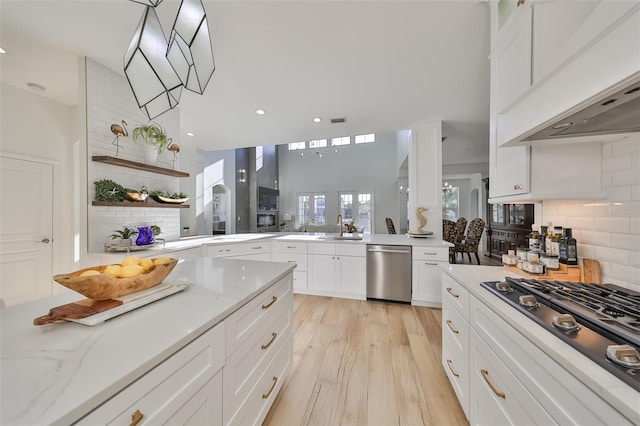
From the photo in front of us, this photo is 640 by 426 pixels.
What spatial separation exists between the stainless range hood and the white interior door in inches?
189

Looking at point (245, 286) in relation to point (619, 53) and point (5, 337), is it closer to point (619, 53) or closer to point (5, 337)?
point (5, 337)

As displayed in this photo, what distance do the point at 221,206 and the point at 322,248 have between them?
4.72m

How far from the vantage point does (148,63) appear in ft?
3.18

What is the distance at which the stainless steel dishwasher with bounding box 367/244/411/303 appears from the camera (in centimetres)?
307

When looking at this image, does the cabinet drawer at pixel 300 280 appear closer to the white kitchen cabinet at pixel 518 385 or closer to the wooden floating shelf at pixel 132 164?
the wooden floating shelf at pixel 132 164

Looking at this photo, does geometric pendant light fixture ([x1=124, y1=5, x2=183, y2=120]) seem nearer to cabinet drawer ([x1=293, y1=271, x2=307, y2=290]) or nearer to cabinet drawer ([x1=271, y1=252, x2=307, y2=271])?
cabinet drawer ([x1=271, y1=252, x2=307, y2=271])

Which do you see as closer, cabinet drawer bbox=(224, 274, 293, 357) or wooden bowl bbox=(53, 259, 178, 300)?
wooden bowl bbox=(53, 259, 178, 300)

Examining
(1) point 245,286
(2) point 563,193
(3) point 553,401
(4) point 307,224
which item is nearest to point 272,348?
(1) point 245,286

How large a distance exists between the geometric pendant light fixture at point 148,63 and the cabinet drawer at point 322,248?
2677 mm

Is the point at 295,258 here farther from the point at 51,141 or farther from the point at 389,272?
the point at 51,141

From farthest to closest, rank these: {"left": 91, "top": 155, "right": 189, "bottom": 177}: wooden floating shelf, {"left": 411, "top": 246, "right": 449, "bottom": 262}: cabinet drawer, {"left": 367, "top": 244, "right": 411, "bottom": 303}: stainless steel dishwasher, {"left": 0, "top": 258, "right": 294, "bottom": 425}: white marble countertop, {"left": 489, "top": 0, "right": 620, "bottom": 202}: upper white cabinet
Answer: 1. {"left": 367, "top": 244, "right": 411, "bottom": 303}: stainless steel dishwasher
2. {"left": 411, "top": 246, "right": 449, "bottom": 262}: cabinet drawer
3. {"left": 91, "top": 155, "right": 189, "bottom": 177}: wooden floating shelf
4. {"left": 489, "top": 0, "right": 620, "bottom": 202}: upper white cabinet
5. {"left": 0, "top": 258, "right": 294, "bottom": 425}: white marble countertop

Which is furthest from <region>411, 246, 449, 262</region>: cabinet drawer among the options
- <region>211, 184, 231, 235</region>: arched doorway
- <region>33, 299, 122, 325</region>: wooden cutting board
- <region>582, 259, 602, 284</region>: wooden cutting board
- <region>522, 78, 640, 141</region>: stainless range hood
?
<region>211, 184, 231, 235</region>: arched doorway

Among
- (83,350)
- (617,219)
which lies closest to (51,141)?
(83,350)

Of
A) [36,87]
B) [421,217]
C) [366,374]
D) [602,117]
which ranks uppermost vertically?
[36,87]
